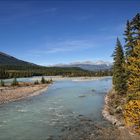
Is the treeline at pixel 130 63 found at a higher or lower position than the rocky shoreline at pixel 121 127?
higher

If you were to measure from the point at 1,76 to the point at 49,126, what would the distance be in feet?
505

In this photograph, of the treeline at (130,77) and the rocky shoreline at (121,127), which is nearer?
the treeline at (130,77)

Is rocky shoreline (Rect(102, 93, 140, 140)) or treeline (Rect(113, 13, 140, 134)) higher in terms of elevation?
treeline (Rect(113, 13, 140, 134))

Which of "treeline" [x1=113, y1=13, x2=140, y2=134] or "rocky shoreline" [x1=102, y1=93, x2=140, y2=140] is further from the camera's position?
"rocky shoreline" [x1=102, y1=93, x2=140, y2=140]

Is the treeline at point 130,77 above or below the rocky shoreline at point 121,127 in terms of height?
above

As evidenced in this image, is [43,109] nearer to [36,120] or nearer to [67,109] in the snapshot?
[67,109]

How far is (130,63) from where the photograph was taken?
25.4 metres

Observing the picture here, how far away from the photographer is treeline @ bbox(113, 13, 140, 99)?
2248cm

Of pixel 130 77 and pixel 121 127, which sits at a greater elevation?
pixel 130 77

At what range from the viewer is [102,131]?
2920 cm

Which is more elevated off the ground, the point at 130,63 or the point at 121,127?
the point at 130,63

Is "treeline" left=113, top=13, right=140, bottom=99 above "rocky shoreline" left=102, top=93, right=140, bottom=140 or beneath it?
above

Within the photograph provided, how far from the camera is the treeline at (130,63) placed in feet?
73.8

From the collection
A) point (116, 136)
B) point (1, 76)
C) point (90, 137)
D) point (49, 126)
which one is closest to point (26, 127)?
point (49, 126)
